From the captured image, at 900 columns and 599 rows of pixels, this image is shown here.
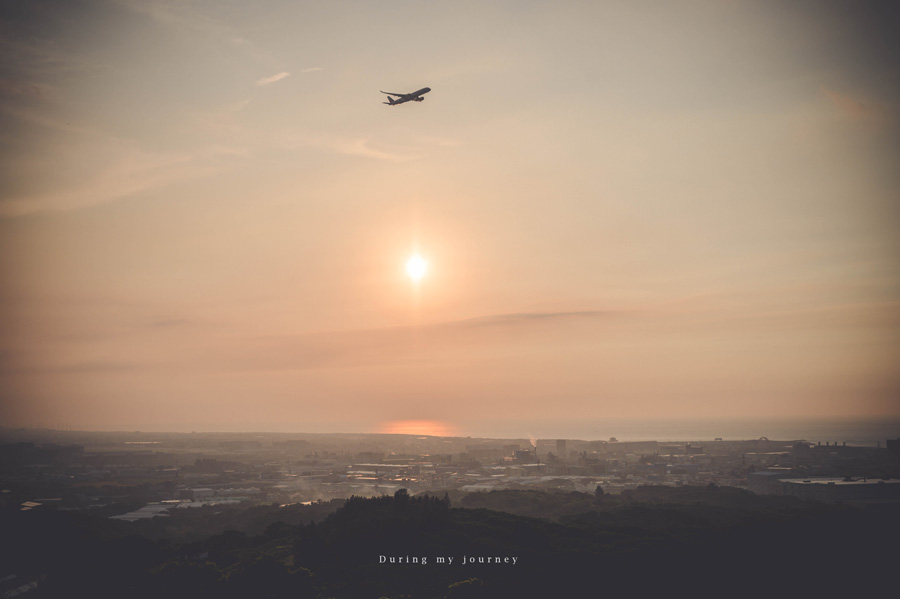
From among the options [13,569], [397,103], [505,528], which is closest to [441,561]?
[505,528]

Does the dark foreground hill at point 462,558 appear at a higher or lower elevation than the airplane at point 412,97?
lower

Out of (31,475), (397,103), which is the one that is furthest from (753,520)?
(31,475)

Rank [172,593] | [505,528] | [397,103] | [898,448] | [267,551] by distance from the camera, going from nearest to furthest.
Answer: [172,593] → [267,551] → [505,528] → [397,103] → [898,448]

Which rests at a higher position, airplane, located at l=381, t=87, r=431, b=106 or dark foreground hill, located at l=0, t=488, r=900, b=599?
airplane, located at l=381, t=87, r=431, b=106

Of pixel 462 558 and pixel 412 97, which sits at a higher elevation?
pixel 412 97

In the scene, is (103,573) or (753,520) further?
(753,520)

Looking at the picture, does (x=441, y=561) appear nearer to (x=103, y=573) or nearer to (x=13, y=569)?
(x=103, y=573)

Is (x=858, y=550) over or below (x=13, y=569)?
over

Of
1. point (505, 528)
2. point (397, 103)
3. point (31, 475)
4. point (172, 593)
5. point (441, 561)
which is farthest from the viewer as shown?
point (31, 475)
